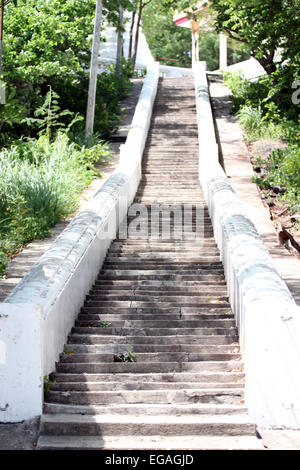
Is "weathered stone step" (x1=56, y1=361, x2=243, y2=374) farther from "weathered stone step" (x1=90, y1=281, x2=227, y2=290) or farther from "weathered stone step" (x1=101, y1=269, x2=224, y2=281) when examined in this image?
"weathered stone step" (x1=101, y1=269, x2=224, y2=281)

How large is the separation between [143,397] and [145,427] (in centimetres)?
47

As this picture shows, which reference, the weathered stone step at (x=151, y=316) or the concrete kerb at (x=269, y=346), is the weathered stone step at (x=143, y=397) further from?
the weathered stone step at (x=151, y=316)

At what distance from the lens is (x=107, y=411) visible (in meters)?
5.79

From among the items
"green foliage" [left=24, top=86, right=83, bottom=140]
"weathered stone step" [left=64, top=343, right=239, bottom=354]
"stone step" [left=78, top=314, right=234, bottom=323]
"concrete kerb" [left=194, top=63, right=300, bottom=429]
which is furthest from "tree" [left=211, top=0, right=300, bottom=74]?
"concrete kerb" [left=194, top=63, right=300, bottom=429]

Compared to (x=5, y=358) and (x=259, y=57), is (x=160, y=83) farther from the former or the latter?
(x=5, y=358)

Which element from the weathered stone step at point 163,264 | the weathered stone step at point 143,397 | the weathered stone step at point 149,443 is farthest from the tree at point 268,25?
the weathered stone step at point 149,443

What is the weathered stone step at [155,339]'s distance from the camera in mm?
7055

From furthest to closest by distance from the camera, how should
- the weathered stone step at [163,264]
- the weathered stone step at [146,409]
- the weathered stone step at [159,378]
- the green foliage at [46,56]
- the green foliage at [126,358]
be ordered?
the green foliage at [46,56]
the weathered stone step at [163,264]
the green foliage at [126,358]
the weathered stone step at [159,378]
the weathered stone step at [146,409]

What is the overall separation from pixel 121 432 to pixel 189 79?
23.4m

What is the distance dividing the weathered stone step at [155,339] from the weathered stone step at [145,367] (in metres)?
0.52

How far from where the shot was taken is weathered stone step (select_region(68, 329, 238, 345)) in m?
7.05

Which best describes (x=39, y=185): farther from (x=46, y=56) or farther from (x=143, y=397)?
(x=143, y=397)

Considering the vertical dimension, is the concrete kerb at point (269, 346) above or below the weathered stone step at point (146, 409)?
above

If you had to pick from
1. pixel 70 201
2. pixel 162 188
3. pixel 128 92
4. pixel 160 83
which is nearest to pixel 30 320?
pixel 70 201
